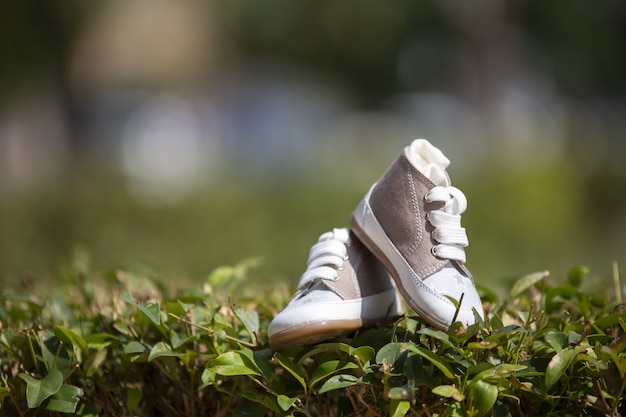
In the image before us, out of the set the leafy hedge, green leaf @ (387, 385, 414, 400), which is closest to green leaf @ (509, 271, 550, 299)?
the leafy hedge

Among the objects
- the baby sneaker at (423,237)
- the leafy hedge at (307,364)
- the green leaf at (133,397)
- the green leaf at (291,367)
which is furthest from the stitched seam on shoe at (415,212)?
the green leaf at (133,397)

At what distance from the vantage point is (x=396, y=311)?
198cm

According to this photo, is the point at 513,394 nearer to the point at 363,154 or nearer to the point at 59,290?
the point at 59,290

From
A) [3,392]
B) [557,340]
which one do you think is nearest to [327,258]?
[557,340]

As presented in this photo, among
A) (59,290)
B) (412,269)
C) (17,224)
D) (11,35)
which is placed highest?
(11,35)

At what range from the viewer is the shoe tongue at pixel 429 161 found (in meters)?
1.87

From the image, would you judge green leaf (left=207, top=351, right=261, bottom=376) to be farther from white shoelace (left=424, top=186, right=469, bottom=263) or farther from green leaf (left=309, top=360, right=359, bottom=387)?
white shoelace (left=424, top=186, right=469, bottom=263)

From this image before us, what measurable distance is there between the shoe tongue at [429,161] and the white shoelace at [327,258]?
0.93 feet

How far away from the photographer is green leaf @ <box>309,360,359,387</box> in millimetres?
1674

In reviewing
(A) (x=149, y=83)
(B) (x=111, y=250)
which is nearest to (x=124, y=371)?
(B) (x=111, y=250)

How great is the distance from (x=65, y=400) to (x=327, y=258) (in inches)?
28.9

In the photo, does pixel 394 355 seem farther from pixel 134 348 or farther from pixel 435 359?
pixel 134 348

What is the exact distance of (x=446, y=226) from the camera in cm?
180

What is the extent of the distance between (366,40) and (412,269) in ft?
53.8
